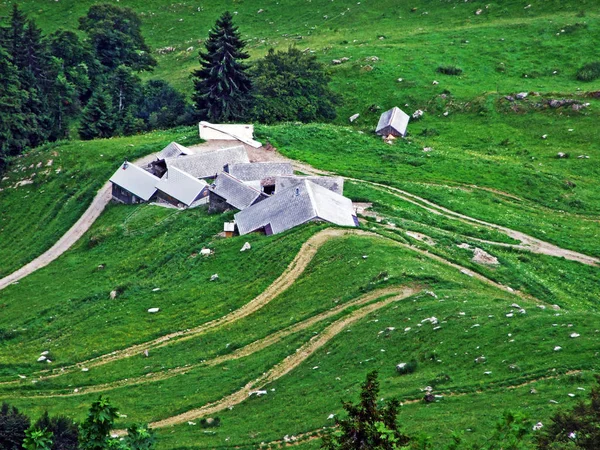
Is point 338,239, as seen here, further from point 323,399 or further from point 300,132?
point 300,132

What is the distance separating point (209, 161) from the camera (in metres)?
89.2

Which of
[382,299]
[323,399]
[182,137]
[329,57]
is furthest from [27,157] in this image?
[323,399]

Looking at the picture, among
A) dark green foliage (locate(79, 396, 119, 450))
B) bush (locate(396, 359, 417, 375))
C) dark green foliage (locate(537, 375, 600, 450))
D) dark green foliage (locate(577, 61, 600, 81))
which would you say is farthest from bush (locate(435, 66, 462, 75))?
dark green foliage (locate(79, 396, 119, 450))

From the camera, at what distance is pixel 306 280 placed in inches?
2496

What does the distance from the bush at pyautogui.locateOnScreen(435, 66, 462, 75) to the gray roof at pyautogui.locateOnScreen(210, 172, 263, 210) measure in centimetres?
4363

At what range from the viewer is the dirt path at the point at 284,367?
48250 millimetres

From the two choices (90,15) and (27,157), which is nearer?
(27,157)

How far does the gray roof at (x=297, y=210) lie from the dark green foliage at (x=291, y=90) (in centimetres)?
3158

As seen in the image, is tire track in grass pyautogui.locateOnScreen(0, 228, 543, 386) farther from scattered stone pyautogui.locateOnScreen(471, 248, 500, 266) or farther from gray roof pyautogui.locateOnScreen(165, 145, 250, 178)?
gray roof pyautogui.locateOnScreen(165, 145, 250, 178)

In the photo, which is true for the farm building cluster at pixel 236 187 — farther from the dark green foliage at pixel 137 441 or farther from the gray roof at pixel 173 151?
the dark green foliage at pixel 137 441

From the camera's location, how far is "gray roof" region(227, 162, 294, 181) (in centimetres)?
8338

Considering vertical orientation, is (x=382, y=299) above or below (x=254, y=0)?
below

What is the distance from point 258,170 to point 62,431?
1730 inches

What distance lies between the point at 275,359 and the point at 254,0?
102 metres
